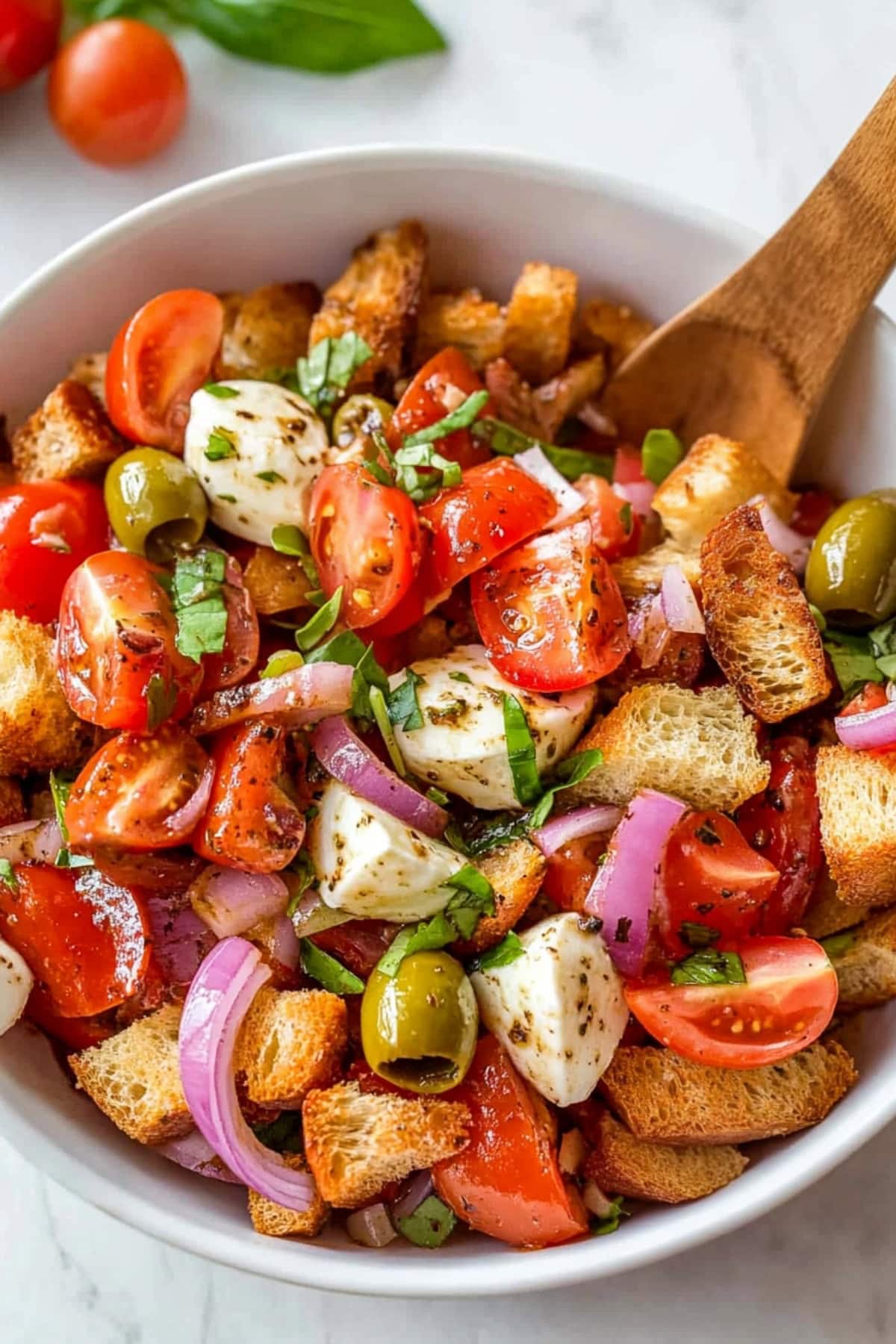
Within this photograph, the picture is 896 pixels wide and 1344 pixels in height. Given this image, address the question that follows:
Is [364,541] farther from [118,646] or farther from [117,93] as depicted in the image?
[117,93]

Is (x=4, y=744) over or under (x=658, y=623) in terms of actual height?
under

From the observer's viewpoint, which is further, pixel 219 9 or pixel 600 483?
pixel 219 9

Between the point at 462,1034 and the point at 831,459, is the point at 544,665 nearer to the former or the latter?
the point at 462,1034

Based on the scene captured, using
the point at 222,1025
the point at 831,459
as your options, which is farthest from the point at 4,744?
the point at 831,459

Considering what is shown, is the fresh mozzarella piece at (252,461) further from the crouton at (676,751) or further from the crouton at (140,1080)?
the crouton at (140,1080)

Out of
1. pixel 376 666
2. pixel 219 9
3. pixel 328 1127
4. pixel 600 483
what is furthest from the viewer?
pixel 219 9
